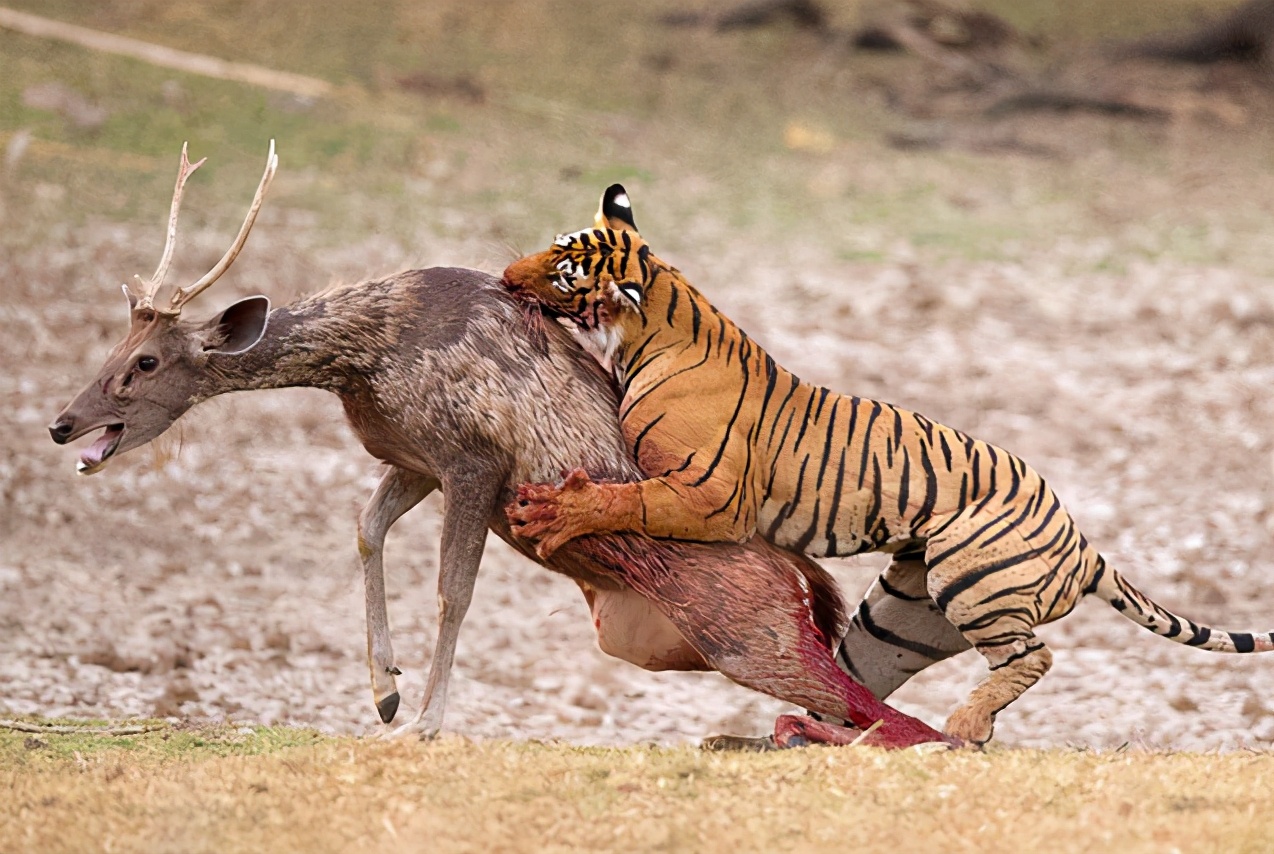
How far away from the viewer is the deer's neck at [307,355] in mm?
5238

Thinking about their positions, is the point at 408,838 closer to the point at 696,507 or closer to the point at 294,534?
the point at 696,507

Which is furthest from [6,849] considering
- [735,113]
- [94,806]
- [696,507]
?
[735,113]

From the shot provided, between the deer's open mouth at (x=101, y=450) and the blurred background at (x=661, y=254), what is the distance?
298mm

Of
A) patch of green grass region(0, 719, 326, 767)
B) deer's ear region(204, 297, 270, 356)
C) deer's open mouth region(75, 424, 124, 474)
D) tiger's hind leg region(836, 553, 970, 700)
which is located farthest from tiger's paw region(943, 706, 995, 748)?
deer's open mouth region(75, 424, 124, 474)

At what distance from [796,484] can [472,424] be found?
1.12 m

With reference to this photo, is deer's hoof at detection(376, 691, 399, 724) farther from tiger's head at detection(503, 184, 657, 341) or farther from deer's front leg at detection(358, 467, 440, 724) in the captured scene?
tiger's head at detection(503, 184, 657, 341)

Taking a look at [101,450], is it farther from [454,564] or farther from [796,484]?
[796,484]

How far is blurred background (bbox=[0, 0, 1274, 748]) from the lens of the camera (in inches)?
328

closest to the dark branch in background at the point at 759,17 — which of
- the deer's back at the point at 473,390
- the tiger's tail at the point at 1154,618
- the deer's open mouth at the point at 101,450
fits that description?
the deer's back at the point at 473,390

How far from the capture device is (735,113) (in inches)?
698

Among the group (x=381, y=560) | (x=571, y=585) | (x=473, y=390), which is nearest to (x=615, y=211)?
(x=473, y=390)

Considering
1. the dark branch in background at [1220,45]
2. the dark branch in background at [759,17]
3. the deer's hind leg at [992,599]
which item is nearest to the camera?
the deer's hind leg at [992,599]

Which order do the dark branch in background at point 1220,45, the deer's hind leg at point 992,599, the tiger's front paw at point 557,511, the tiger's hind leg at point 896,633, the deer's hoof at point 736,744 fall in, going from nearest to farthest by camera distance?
the tiger's front paw at point 557,511 < the deer's hind leg at point 992,599 < the deer's hoof at point 736,744 < the tiger's hind leg at point 896,633 < the dark branch in background at point 1220,45

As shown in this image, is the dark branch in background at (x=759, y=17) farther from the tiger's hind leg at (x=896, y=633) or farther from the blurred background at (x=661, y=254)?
the tiger's hind leg at (x=896, y=633)
